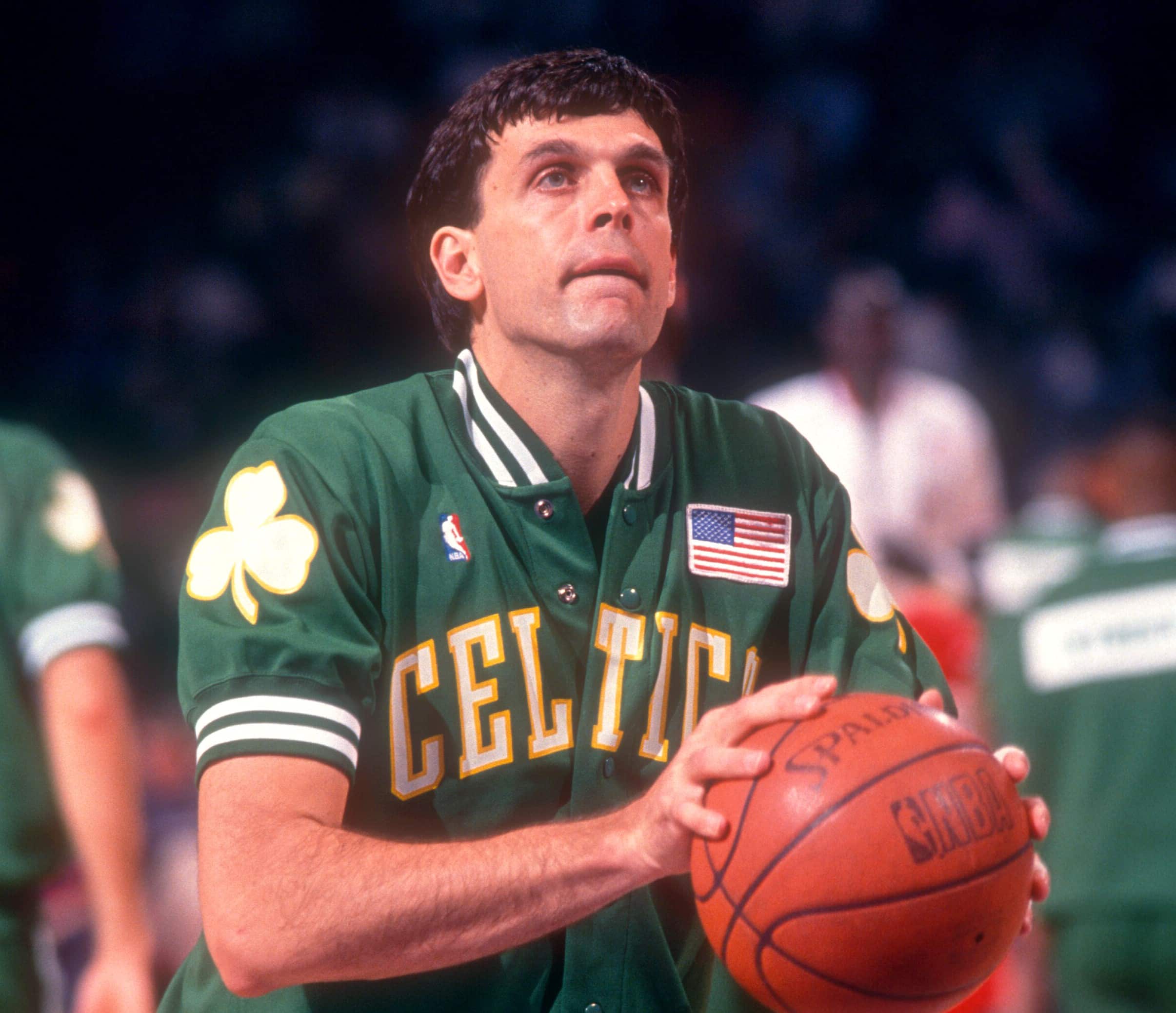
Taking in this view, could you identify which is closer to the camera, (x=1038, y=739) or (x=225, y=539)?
(x=225, y=539)

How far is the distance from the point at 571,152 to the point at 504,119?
18 centimetres

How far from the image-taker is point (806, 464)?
2574 millimetres

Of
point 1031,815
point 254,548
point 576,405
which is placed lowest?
point 1031,815

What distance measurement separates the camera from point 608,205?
90.7 inches

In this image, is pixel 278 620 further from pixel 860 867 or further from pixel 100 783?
pixel 100 783

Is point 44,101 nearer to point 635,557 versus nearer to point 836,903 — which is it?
point 635,557

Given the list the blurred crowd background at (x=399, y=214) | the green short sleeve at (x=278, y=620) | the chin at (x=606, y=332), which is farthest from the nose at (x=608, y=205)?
the blurred crowd background at (x=399, y=214)

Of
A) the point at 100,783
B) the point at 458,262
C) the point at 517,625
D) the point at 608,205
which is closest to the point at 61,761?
the point at 100,783

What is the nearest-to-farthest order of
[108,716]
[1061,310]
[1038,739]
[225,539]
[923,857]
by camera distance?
[923,857] < [225,539] < [108,716] < [1038,739] < [1061,310]

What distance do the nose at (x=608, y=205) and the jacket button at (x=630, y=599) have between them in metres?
0.61

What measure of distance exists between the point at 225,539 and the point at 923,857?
1112 millimetres

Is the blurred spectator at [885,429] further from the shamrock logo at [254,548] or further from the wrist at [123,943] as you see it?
the shamrock logo at [254,548]

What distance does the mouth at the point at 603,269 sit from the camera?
7.48 ft

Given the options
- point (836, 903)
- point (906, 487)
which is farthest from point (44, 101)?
point (836, 903)
